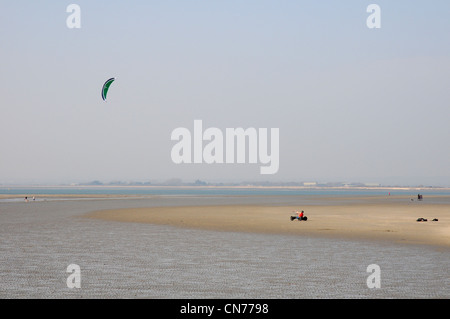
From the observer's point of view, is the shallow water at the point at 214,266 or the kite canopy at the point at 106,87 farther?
the kite canopy at the point at 106,87

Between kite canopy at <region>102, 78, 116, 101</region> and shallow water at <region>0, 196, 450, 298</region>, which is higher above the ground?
kite canopy at <region>102, 78, 116, 101</region>

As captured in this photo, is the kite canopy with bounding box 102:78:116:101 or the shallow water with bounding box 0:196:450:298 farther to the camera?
the kite canopy with bounding box 102:78:116:101

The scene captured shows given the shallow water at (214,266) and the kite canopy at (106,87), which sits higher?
the kite canopy at (106,87)

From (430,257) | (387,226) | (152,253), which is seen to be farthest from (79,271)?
(387,226)

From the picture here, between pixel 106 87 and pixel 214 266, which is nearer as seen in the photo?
pixel 214 266

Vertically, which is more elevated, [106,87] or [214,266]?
[106,87]
